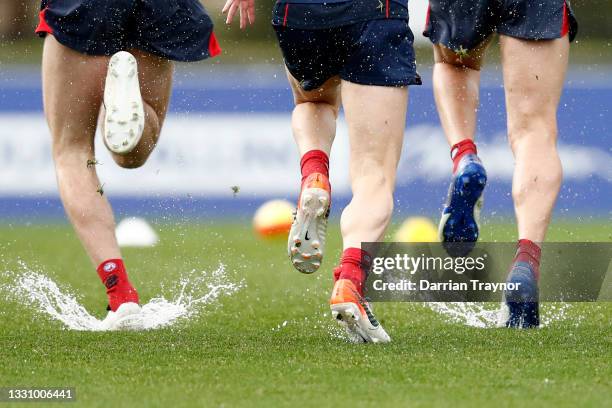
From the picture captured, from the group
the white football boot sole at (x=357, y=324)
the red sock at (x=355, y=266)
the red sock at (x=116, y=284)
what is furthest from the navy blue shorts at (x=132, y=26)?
the white football boot sole at (x=357, y=324)

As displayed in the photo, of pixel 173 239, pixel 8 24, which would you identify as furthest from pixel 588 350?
pixel 8 24

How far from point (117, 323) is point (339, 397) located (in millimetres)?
1872

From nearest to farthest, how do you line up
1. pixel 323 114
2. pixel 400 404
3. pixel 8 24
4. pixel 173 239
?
pixel 400 404 < pixel 323 114 < pixel 173 239 < pixel 8 24

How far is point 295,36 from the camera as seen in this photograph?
4.39 m

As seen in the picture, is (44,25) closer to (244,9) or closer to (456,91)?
(244,9)

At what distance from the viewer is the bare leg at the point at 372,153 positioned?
428 centimetres

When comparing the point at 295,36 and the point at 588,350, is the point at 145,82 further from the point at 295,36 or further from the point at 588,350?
the point at 588,350

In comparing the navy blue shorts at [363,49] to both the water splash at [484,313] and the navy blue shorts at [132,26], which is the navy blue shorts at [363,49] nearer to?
the navy blue shorts at [132,26]

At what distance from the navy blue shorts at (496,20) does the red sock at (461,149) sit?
1.38ft

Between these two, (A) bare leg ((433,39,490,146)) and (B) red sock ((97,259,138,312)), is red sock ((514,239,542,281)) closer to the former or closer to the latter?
(A) bare leg ((433,39,490,146))

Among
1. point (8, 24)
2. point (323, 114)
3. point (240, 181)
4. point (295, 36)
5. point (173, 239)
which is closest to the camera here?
point (295, 36)

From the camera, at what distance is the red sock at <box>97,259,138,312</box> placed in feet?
16.2

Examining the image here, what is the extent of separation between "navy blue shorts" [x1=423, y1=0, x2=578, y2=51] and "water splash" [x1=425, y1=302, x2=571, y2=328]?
1139 millimetres

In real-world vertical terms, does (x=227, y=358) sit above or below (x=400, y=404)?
below
